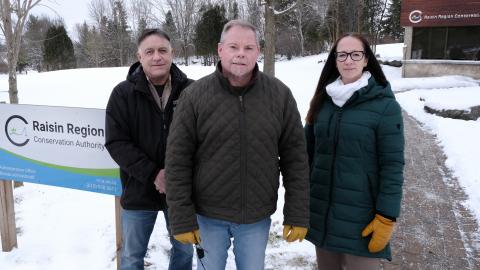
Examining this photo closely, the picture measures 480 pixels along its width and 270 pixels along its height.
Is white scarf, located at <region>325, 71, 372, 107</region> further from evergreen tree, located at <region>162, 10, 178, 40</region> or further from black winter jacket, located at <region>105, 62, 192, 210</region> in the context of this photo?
evergreen tree, located at <region>162, 10, 178, 40</region>

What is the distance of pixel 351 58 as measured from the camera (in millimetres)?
2271

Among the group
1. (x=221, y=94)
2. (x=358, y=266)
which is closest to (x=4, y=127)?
(x=221, y=94)

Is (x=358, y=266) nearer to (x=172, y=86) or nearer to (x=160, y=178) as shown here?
(x=160, y=178)

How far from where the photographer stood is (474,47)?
61.2ft

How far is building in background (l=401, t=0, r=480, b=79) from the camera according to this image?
18.5 m

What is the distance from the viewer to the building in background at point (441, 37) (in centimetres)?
1852

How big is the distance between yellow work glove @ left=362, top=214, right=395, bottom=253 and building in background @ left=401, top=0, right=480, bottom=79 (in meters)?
19.4

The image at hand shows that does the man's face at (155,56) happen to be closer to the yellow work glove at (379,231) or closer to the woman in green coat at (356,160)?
the woman in green coat at (356,160)

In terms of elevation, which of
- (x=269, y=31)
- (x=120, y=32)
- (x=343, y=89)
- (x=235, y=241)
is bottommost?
(x=235, y=241)

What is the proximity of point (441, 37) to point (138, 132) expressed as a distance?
20.3 metres

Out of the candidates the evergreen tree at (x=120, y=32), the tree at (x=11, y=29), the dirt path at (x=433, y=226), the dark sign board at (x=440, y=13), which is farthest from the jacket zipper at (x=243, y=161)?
the evergreen tree at (x=120, y=32)

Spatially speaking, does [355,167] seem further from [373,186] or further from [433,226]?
[433,226]

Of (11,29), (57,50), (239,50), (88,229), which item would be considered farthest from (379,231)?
(57,50)

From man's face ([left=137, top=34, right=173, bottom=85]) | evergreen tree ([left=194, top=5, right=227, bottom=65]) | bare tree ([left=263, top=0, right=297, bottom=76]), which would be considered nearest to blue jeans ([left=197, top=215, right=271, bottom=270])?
man's face ([left=137, top=34, right=173, bottom=85])
